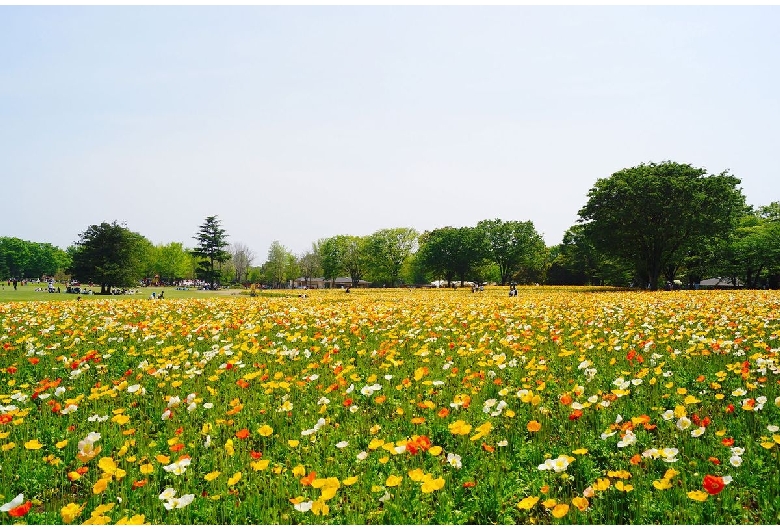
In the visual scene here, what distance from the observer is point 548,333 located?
988cm

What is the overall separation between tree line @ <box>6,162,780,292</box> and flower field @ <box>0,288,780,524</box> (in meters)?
38.7

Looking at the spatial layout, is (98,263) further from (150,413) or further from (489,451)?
(489,451)

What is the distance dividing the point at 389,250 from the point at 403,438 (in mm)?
95398

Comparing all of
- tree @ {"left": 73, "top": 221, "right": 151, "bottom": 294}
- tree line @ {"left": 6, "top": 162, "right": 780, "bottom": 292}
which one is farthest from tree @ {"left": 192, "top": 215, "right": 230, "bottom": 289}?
tree @ {"left": 73, "top": 221, "right": 151, "bottom": 294}

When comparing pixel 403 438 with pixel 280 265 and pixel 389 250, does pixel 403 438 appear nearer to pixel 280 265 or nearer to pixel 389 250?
pixel 389 250

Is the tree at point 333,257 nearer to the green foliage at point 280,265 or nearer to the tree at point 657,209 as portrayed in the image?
the green foliage at point 280,265

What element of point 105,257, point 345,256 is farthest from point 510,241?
point 105,257

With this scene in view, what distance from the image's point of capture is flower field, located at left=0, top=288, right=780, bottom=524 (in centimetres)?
342

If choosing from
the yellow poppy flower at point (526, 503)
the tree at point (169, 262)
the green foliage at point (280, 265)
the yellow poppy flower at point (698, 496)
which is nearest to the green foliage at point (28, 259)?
the tree at point (169, 262)

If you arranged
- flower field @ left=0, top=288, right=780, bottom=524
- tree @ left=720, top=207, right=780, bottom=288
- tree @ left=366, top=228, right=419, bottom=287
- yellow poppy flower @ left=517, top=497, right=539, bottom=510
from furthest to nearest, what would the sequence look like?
tree @ left=366, top=228, right=419, bottom=287, tree @ left=720, top=207, right=780, bottom=288, flower field @ left=0, top=288, right=780, bottom=524, yellow poppy flower @ left=517, top=497, right=539, bottom=510

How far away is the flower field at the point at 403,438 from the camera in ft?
11.2

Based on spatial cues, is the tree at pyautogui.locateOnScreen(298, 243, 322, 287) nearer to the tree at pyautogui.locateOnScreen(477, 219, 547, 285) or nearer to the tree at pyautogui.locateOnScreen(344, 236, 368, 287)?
the tree at pyautogui.locateOnScreen(344, 236, 368, 287)

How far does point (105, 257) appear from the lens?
52.7 metres

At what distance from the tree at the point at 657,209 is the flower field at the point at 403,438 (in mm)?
37529
